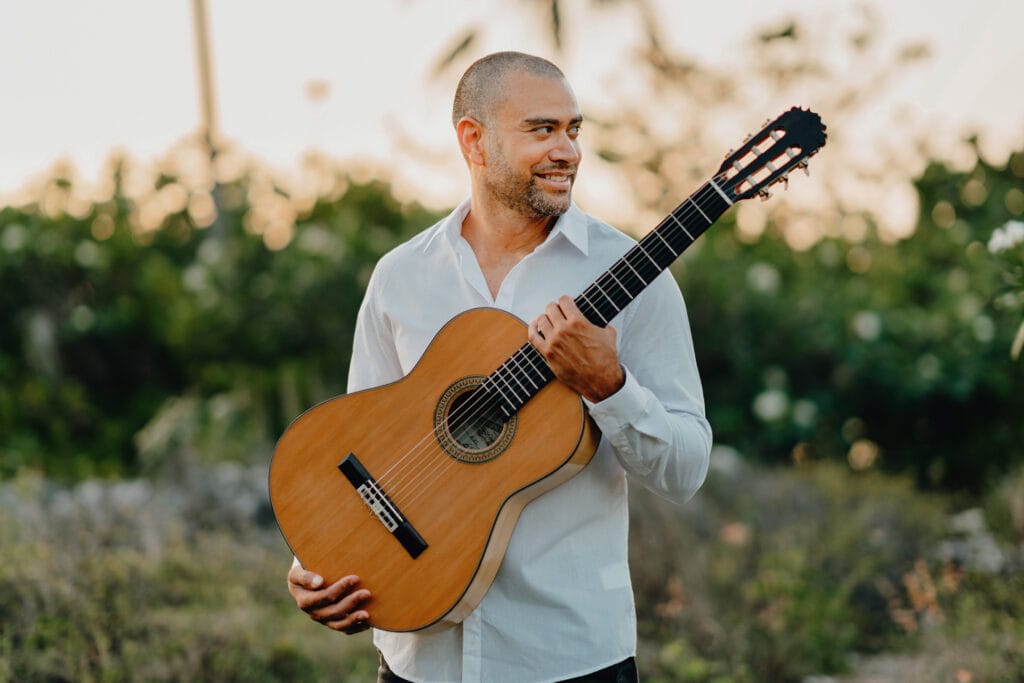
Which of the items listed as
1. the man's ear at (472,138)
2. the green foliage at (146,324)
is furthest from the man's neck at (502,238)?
the green foliage at (146,324)

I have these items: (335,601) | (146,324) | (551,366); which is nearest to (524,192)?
(551,366)

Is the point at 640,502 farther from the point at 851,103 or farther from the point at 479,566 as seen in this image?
the point at 851,103

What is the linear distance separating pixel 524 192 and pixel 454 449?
561mm

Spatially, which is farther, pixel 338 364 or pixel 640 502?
pixel 338 364

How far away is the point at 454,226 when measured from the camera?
2592 millimetres

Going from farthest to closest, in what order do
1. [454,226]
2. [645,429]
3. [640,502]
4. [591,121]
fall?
[591,121] < [640,502] < [454,226] < [645,429]

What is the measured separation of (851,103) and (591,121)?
2388 mm

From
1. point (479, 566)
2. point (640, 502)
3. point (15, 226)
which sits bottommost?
point (479, 566)

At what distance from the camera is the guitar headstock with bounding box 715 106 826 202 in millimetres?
2291

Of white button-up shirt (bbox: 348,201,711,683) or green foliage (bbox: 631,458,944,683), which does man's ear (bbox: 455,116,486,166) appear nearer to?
white button-up shirt (bbox: 348,201,711,683)

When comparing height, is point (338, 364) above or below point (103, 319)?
below

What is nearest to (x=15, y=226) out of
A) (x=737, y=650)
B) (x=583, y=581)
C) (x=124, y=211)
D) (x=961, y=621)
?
(x=124, y=211)

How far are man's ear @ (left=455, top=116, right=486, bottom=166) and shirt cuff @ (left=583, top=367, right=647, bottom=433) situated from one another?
65 cm

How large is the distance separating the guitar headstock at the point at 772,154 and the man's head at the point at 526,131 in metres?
0.33
